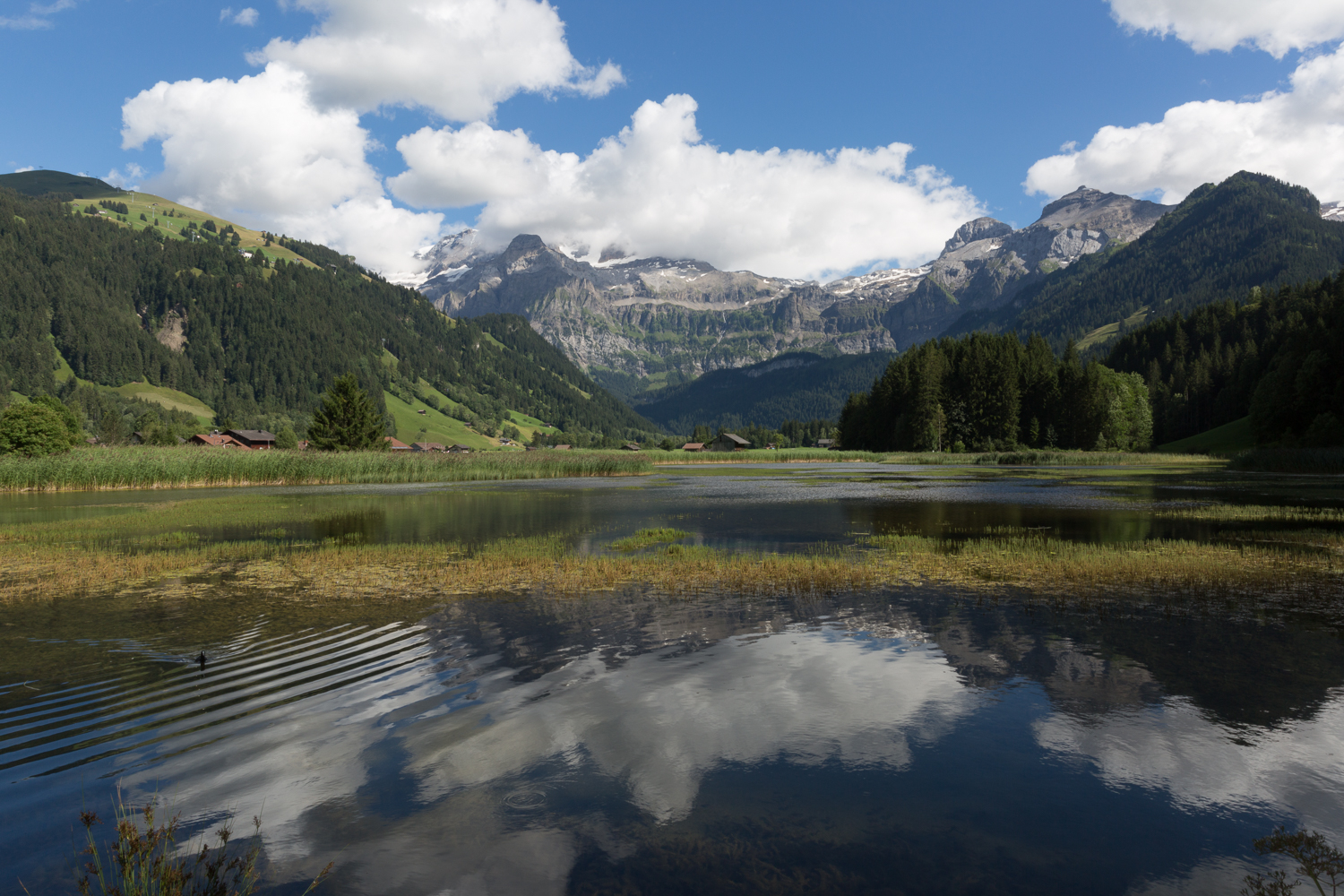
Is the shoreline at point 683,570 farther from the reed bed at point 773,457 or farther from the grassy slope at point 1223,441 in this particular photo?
the grassy slope at point 1223,441

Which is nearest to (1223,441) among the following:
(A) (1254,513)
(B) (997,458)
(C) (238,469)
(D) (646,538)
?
(B) (997,458)

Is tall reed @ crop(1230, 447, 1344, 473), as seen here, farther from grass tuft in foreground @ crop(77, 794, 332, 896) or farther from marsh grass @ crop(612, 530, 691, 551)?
grass tuft in foreground @ crop(77, 794, 332, 896)

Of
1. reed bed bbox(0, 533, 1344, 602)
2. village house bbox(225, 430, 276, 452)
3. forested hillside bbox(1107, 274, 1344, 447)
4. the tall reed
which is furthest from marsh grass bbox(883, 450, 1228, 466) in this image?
village house bbox(225, 430, 276, 452)

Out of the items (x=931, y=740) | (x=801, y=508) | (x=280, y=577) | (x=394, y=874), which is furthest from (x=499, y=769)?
(x=801, y=508)

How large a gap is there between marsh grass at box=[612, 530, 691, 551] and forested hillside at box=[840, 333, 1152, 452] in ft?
430

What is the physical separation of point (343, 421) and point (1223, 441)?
159409 millimetres


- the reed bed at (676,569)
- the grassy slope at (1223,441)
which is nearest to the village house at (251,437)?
the reed bed at (676,569)

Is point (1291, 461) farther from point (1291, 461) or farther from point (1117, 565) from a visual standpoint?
point (1117, 565)

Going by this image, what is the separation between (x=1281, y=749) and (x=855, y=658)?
6225 millimetres

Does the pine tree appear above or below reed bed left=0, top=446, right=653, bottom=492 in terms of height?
above

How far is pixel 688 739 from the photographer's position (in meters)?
9.88

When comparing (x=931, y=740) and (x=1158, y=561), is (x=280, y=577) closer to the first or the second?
(x=931, y=740)

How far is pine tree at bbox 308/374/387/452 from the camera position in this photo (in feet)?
378

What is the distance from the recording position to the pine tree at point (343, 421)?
115062 mm
